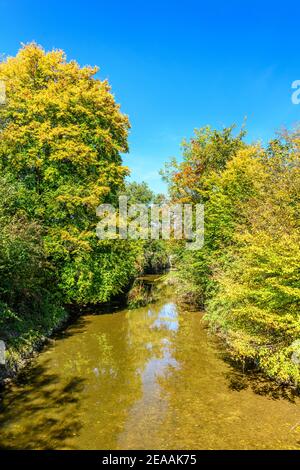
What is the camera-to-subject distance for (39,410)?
9266 millimetres

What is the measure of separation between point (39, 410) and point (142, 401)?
2894 millimetres

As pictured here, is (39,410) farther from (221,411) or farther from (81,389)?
(221,411)

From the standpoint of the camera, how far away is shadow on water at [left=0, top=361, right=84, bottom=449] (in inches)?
312

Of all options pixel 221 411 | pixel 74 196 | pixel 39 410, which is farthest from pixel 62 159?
pixel 221 411

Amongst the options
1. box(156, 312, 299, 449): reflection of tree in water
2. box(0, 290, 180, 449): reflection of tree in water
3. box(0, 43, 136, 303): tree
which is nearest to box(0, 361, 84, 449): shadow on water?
box(0, 290, 180, 449): reflection of tree in water

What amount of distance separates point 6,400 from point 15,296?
5601 mm

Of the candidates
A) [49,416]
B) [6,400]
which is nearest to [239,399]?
[49,416]

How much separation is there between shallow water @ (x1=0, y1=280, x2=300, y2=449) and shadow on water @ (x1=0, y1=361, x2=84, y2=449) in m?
0.03

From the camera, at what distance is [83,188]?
64.5 feet

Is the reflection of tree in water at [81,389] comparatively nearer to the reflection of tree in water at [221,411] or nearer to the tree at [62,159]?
the reflection of tree in water at [221,411]

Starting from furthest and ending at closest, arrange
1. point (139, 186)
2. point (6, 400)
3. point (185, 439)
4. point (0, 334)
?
1. point (139, 186)
2. point (0, 334)
3. point (6, 400)
4. point (185, 439)

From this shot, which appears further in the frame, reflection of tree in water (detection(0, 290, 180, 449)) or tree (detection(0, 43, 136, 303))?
tree (detection(0, 43, 136, 303))

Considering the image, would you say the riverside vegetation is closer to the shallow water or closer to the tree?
the tree
